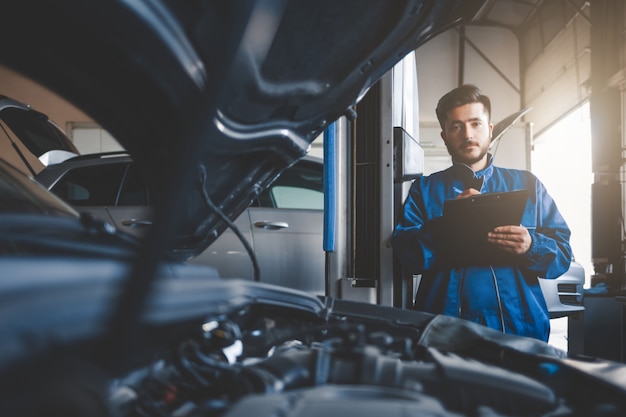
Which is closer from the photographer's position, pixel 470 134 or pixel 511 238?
pixel 511 238

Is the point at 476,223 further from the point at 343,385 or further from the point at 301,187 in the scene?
the point at 343,385

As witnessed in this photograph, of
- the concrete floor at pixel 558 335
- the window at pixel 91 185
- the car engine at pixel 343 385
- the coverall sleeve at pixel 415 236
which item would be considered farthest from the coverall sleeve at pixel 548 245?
the window at pixel 91 185

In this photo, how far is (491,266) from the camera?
2.30 m

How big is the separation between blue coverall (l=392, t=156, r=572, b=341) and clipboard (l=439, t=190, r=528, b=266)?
0.13 ft

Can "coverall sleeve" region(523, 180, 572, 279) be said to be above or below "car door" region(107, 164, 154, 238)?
below

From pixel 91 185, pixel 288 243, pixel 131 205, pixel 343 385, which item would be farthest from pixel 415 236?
pixel 91 185

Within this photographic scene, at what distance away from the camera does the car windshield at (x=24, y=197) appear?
1.07 meters

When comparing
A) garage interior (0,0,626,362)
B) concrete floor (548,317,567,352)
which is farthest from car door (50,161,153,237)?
concrete floor (548,317,567,352)

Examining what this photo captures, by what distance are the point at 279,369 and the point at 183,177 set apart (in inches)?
17.9

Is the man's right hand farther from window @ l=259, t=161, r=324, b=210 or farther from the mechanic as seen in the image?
window @ l=259, t=161, r=324, b=210

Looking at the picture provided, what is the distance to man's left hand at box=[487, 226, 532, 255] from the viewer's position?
2.21 metres

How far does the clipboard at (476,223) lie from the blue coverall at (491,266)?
38 mm

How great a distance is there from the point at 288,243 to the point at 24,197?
2241 mm

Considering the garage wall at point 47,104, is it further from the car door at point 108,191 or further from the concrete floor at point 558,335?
the concrete floor at point 558,335
